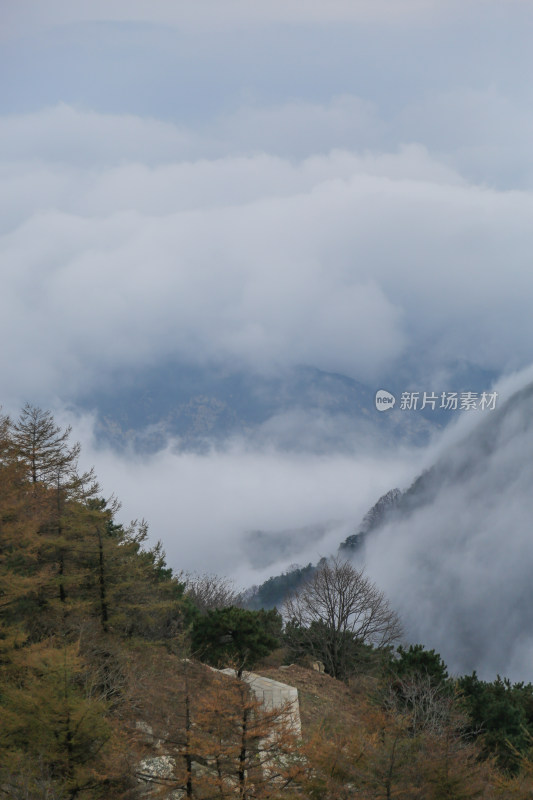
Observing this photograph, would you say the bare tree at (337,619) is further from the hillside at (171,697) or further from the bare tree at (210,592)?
the bare tree at (210,592)

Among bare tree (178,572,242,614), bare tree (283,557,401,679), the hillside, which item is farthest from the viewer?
bare tree (178,572,242,614)

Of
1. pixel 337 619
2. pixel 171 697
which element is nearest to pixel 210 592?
pixel 337 619

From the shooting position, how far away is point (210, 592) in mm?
54688

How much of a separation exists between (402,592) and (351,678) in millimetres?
84515

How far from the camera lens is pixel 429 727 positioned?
72.9 ft

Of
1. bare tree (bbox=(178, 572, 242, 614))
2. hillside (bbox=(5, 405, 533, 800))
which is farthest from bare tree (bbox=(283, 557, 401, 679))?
bare tree (bbox=(178, 572, 242, 614))

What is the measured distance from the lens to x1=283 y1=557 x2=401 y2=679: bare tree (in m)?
36.8

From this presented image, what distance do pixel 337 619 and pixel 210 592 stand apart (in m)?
19.0

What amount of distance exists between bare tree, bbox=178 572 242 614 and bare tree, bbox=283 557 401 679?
483 inches

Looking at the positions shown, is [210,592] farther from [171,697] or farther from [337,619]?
[171,697]

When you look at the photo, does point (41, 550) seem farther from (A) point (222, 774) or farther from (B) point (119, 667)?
(A) point (222, 774)

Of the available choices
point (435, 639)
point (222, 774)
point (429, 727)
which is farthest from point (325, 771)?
point (435, 639)

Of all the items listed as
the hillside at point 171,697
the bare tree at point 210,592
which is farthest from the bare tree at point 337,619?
the bare tree at point 210,592

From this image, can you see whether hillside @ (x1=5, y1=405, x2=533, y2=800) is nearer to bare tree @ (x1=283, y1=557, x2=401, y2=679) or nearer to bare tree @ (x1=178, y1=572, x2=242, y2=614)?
bare tree @ (x1=283, y1=557, x2=401, y2=679)
